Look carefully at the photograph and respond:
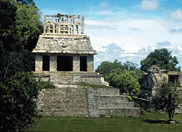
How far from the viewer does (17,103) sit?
17531 mm

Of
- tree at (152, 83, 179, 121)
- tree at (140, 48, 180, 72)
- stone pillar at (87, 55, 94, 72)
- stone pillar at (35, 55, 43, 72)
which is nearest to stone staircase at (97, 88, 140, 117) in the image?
tree at (152, 83, 179, 121)

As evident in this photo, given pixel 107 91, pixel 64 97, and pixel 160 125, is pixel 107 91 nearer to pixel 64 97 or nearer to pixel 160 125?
pixel 64 97

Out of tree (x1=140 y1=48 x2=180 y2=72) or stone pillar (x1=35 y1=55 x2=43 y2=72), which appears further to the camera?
tree (x1=140 y1=48 x2=180 y2=72)

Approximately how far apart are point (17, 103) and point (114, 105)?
12.2m

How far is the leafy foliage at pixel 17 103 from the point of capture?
17016 mm

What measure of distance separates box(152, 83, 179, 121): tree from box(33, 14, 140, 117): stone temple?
6.01 ft

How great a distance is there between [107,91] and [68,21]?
1188 centimetres

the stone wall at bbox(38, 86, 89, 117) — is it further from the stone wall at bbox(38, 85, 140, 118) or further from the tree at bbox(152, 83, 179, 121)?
the tree at bbox(152, 83, 179, 121)

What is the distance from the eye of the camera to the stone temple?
2594 cm

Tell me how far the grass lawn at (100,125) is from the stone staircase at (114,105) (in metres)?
1.14

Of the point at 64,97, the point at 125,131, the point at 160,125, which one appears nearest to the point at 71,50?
the point at 64,97

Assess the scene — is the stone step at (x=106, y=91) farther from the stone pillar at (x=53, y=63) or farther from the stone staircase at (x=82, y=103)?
the stone pillar at (x=53, y=63)

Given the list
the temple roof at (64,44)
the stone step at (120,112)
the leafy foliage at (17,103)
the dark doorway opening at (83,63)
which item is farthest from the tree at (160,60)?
the leafy foliage at (17,103)

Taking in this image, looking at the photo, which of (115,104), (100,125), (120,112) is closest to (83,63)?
(115,104)
